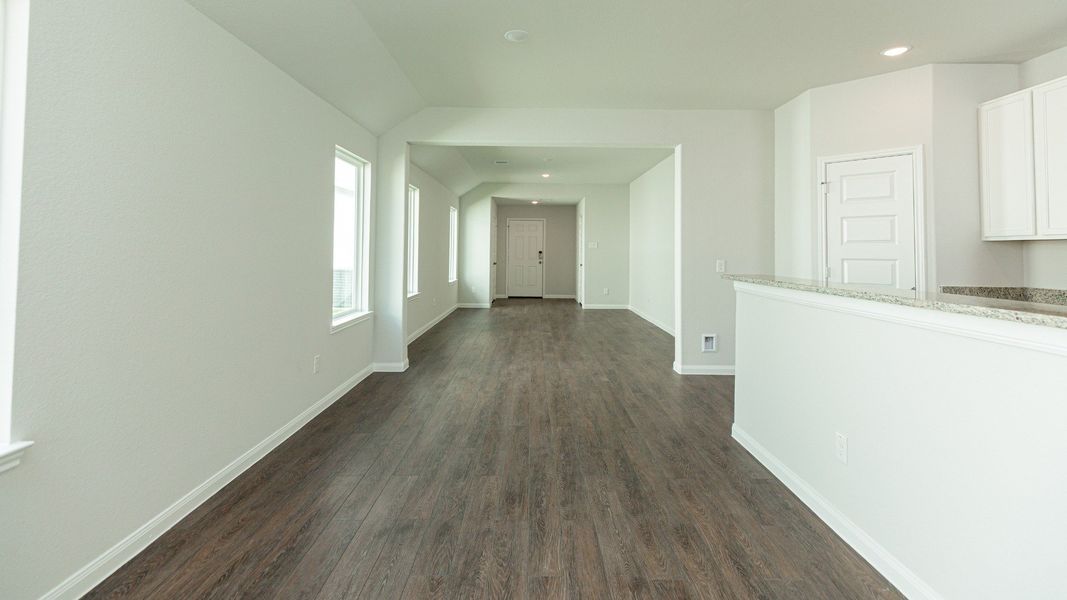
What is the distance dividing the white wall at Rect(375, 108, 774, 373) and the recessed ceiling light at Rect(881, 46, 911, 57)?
1.21 m

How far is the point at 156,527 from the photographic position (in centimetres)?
186

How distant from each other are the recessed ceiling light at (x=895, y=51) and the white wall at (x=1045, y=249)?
973 millimetres

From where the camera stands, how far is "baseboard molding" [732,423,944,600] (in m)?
1.54

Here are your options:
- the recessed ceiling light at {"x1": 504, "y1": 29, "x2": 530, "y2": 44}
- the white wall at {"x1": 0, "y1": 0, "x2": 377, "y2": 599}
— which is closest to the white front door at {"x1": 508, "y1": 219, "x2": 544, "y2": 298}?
the recessed ceiling light at {"x1": 504, "y1": 29, "x2": 530, "y2": 44}

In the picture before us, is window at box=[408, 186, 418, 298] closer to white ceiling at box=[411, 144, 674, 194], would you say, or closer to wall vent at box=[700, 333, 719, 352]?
white ceiling at box=[411, 144, 674, 194]

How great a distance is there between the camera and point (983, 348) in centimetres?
133

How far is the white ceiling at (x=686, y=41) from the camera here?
2.74 metres

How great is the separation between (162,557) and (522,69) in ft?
11.4

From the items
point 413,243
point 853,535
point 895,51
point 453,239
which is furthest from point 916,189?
point 453,239

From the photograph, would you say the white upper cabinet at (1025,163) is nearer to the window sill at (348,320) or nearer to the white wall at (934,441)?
the white wall at (934,441)

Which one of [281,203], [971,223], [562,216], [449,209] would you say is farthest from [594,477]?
[562,216]

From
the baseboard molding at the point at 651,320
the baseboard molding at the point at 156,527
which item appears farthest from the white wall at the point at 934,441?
the baseboard molding at the point at 651,320

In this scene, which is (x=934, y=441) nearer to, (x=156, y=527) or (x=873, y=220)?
(x=156, y=527)

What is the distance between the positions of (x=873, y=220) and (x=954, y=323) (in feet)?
9.20
